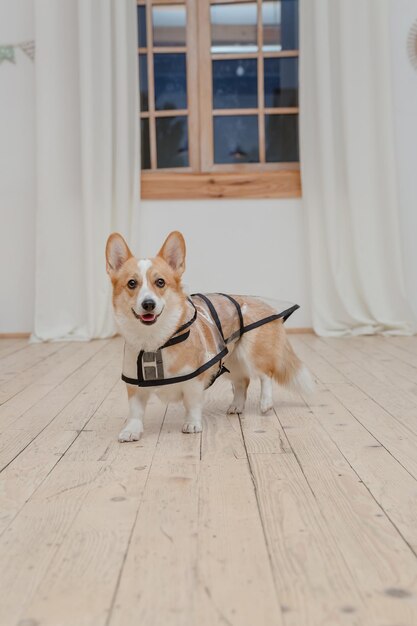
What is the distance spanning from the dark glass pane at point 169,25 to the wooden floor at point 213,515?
109 inches

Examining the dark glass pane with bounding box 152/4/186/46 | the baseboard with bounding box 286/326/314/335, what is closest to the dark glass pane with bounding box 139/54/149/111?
the dark glass pane with bounding box 152/4/186/46

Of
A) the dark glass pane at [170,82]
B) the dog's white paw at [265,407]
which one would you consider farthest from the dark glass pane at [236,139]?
the dog's white paw at [265,407]

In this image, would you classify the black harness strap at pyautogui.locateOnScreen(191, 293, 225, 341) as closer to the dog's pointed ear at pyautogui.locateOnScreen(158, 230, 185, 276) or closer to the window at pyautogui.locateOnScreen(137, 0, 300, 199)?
the dog's pointed ear at pyautogui.locateOnScreen(158, 230, 185, 276)

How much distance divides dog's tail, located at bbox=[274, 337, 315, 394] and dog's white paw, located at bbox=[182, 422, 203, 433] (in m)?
0.38

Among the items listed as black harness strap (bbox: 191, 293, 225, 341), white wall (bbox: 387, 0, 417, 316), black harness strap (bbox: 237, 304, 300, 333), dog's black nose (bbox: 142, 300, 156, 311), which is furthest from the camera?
white wall (bbox: 387, 0, 417, 316)

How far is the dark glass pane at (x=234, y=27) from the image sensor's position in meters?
4.49

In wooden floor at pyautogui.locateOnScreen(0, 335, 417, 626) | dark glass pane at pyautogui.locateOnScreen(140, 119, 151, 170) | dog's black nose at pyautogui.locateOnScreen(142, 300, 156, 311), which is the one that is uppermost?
dark glass pane at pyautogui.locateOnScreen(140, 119, 151, 170)

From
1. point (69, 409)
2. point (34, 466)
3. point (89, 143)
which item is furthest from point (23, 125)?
point (34, 466)

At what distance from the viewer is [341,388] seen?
105 inches

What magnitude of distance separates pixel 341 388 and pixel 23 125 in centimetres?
277

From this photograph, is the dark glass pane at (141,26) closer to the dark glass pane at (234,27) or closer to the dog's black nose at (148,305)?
the dark glass pane at (234,27)

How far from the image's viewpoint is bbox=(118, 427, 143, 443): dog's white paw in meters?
1.95

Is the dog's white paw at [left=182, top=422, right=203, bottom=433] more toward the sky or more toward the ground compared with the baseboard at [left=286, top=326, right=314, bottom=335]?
more toward the ground

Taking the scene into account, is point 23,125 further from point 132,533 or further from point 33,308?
point 132,533
